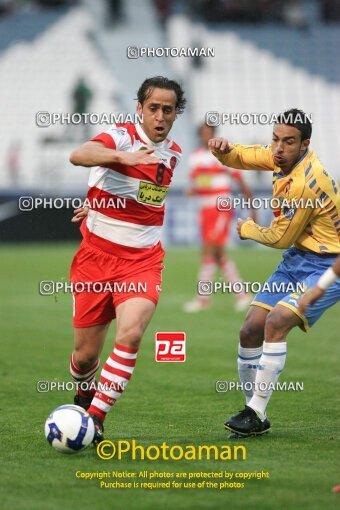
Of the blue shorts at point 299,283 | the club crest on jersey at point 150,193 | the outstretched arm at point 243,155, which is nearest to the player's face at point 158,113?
the club crest on jersey at point 150,193

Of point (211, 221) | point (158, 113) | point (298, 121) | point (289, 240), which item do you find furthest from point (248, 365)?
point (211, 221)

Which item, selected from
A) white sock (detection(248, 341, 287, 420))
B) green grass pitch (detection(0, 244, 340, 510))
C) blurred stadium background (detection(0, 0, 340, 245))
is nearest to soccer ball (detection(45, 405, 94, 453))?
green grass pitch (detection(0, 244, 340, 510))

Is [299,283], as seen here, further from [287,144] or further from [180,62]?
[180,62]

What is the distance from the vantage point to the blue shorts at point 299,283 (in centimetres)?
669

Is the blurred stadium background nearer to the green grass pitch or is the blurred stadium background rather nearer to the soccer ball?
the green grass pitch

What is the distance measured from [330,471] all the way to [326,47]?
29.7 meters

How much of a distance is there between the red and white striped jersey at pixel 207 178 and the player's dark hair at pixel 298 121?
8809 millimetres

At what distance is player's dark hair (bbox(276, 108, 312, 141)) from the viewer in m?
6.61

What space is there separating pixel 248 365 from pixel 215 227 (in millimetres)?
8358

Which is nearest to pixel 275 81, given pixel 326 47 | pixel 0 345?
pixel 326 47

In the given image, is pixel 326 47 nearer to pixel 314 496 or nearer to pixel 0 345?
pixel 0 345

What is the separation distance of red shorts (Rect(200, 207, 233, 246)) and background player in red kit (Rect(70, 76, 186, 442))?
338 inches

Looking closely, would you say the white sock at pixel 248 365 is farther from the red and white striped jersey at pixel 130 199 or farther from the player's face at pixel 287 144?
the player's face at pixel 287 144

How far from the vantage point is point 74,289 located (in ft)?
21.7
